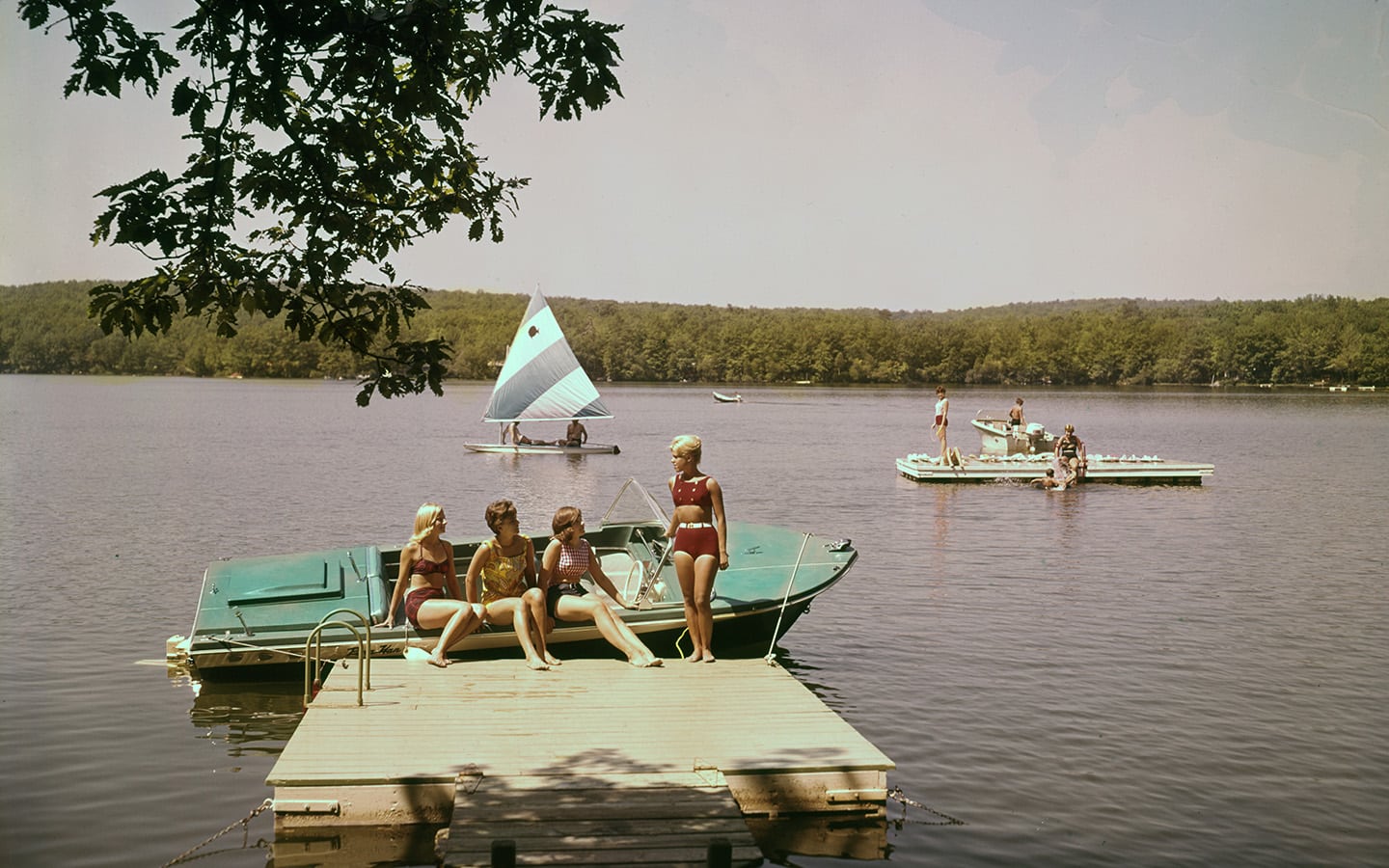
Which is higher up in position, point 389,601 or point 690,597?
point 690,597

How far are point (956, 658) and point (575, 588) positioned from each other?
220 inches

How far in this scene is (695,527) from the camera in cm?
1096

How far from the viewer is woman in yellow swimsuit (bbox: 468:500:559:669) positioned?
1116 cm

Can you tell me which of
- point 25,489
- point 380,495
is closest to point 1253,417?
point 380,495

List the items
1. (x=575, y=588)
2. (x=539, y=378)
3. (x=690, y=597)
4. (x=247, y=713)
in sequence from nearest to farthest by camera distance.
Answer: (x=690, y=597) < (x=575, y=588) < (x=247, y=713) < (x=539, y=378)

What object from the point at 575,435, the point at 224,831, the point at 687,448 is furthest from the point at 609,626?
the point at 575,435

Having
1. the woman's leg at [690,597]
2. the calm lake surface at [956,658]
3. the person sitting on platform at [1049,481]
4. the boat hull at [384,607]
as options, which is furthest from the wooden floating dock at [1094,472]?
the woman's leg at [690,597]

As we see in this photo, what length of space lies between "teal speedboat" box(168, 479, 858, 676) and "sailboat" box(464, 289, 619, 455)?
1435 inches

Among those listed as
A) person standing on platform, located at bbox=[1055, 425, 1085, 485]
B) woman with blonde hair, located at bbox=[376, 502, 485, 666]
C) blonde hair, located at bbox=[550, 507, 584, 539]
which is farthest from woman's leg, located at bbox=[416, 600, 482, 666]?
person standing on platform, located at bbox=[1055, 425, 1085, 485]

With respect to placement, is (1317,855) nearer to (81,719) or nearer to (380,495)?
(81,719)

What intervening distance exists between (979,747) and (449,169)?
7251 mm

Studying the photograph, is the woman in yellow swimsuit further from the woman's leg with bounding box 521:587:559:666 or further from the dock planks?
the dock planks

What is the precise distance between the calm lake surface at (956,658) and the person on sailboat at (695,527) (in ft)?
5.56

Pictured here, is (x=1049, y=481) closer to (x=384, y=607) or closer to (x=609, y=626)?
(x=384, y=607)
